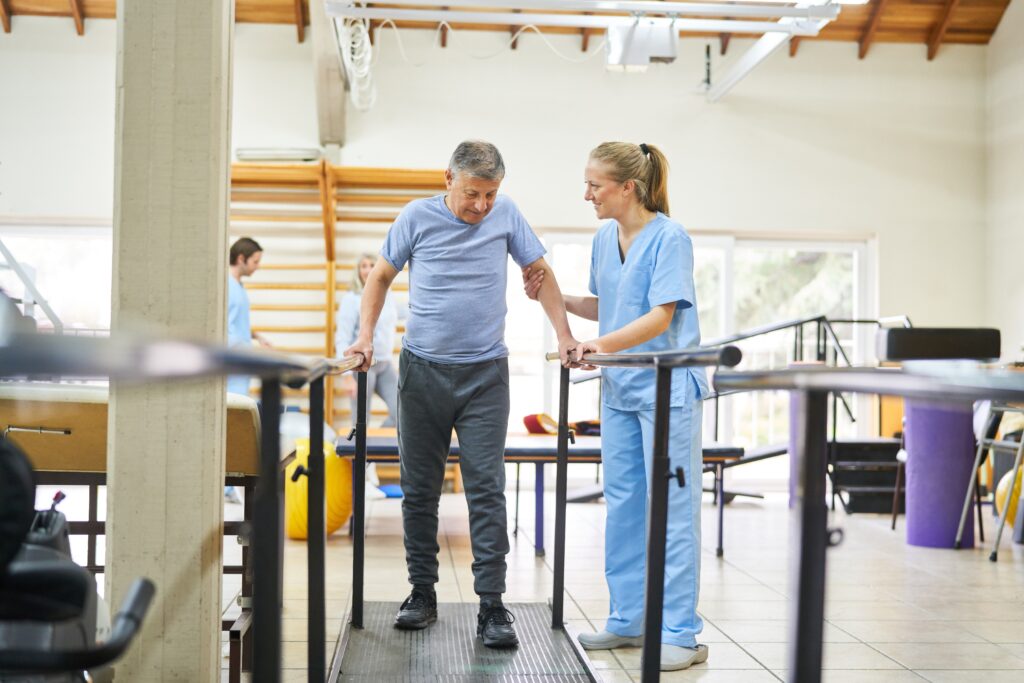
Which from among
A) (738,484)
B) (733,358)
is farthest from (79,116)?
(733,358)

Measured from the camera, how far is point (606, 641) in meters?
2.80

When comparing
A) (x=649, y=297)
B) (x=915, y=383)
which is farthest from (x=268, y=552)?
(x=649, y=297)

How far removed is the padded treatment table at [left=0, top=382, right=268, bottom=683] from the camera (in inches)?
93.8

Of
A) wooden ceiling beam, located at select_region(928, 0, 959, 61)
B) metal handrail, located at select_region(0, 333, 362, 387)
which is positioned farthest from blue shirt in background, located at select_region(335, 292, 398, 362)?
metal handrail, located at select_region(0, 333, 362, 387)

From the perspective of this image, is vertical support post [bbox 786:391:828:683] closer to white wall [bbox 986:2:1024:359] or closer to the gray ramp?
the gray ramp

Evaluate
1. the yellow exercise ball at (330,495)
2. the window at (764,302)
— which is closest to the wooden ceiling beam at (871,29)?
the window at (764,302)

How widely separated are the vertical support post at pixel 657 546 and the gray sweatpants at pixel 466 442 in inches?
30.3

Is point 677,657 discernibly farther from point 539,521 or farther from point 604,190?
point 539,521

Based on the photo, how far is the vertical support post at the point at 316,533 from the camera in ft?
5.65

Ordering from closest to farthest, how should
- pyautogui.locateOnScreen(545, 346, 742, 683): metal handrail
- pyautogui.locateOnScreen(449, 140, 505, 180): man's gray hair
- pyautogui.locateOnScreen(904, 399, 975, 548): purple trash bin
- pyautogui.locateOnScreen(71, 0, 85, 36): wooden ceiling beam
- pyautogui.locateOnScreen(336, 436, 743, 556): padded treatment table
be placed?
pyautogui.locateOnScreen(545, 346, 742, 683): metal handrail → pyautogui.locateOnScreen(449, 140, 505, 180): man's gray hair → pyautogui.locateOnScreen(336, 436, 743, 556): padded treatment table → pyautogui.locateOnScreen(904, 399, 975, 548): purple trash bin → pyautogui.locateOnScreen(71, 0, 85, 36): wooden ceiling beam

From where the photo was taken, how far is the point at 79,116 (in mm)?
7195

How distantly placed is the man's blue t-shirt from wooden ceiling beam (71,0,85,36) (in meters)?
5.50

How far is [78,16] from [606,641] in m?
6.27

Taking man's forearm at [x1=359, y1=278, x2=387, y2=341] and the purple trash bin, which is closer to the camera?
man's forearm at [x1=359, y1=278, x2=387, y2=341]
